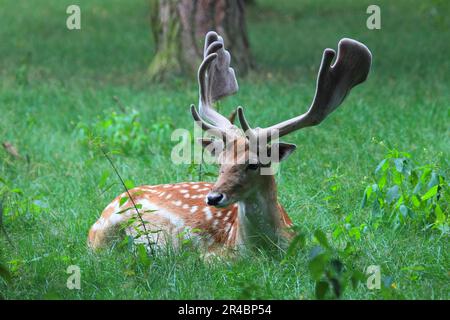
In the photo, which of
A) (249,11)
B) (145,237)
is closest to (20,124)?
(145,237)

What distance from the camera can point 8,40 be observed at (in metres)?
Answer: 14.9

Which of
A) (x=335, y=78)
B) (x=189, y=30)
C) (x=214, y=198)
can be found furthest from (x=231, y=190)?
(x=189, y=30)

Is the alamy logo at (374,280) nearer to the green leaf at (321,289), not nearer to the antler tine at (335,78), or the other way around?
the green leaf at (321,289)

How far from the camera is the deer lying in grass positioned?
5094 mm

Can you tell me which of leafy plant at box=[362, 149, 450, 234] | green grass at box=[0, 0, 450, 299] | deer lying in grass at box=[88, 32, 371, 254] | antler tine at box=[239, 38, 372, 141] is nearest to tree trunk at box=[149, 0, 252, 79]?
green grass at box=[0, 0, 450, 299]

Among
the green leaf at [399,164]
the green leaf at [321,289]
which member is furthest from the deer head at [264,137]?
the green leaf at [321,289]

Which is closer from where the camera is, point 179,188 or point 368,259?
point 368,259

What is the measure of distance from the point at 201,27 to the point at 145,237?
5949mm

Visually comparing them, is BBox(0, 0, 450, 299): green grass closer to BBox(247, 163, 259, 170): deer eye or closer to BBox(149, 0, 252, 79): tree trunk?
BBox(149, 0, 252, 79): tree trunk

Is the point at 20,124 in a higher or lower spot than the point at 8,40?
lower

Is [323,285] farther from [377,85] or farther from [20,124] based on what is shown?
[377,85]

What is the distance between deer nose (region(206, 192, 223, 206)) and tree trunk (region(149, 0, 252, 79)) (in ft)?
20.7

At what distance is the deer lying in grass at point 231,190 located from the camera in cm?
→ 509

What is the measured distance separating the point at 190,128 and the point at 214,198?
12.2ft
